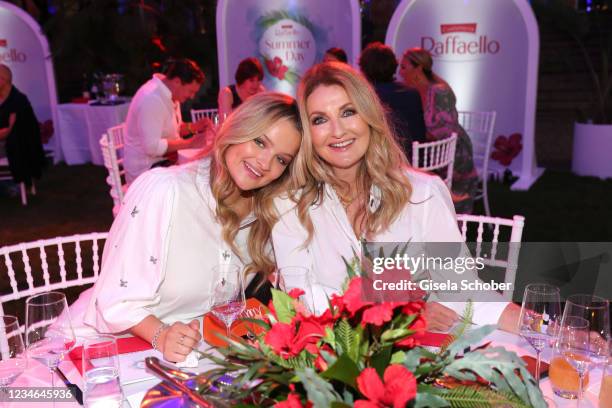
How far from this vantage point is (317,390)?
862 mm

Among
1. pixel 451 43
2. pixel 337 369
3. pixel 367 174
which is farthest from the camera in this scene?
pixel 451 43

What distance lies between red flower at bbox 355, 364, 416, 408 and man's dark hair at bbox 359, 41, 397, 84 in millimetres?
3958

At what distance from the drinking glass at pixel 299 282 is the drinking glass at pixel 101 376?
1.28 ft

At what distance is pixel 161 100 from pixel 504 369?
14.4ft

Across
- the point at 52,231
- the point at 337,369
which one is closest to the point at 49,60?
the point at 52,231

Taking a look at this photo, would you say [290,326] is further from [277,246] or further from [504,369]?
[277,246]

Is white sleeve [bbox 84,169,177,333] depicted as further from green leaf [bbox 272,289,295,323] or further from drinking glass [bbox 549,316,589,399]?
drinking glass [bbox 549,316,589,399]

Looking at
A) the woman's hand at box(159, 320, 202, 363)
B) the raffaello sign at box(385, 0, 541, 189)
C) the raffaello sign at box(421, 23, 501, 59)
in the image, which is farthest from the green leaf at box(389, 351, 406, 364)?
the raffaello sign at box(421, 23, 501, 59)

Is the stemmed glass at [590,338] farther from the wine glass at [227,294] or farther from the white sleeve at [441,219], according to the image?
the white sleeve at [441,219]

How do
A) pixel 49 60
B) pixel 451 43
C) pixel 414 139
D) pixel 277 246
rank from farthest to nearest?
pixel 49 60 → pixel 451 43 → pixel 414 139 → pixel 277 246

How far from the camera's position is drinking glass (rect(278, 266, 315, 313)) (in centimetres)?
123

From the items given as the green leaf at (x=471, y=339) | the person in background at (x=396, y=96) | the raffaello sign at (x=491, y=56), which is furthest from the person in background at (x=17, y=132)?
the green leaf at (x=471, y=339)

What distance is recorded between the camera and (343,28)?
757 cm

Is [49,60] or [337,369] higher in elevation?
[49,60]
